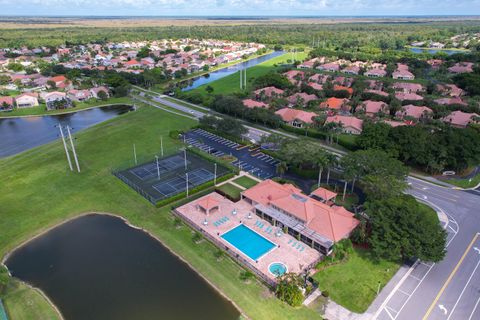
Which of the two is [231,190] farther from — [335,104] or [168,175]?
[335,104]

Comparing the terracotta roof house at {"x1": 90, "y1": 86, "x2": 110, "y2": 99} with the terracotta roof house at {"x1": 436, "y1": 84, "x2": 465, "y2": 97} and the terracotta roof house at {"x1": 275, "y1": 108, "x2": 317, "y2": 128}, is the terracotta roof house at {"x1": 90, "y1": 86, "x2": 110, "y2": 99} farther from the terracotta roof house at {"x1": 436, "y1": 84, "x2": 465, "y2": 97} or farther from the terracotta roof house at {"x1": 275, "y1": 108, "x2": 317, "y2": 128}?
the terracotta roof house at {"x1": 436, "y1": 84, "x2": 465, "y2": 97}

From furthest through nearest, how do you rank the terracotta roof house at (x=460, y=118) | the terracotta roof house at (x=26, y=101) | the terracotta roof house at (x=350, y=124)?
the terracotta roof house at (x=26, y=101), the terracotta roof house at (x=460, y=118), the terracotta roof house at (x=350, y=124)

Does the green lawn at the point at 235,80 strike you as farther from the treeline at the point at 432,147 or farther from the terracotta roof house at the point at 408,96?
the treeline at the point at 432,147

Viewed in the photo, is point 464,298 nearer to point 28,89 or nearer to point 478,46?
point 28,89

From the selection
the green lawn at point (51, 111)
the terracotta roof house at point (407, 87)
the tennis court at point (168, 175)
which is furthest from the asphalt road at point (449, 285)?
the green lawn at point (51, 111)

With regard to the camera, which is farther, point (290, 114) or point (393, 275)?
point (290, 114)

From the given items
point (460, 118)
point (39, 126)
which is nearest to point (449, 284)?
point (460, 118)

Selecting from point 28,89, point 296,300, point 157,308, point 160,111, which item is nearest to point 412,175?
Answer: point 296,300
